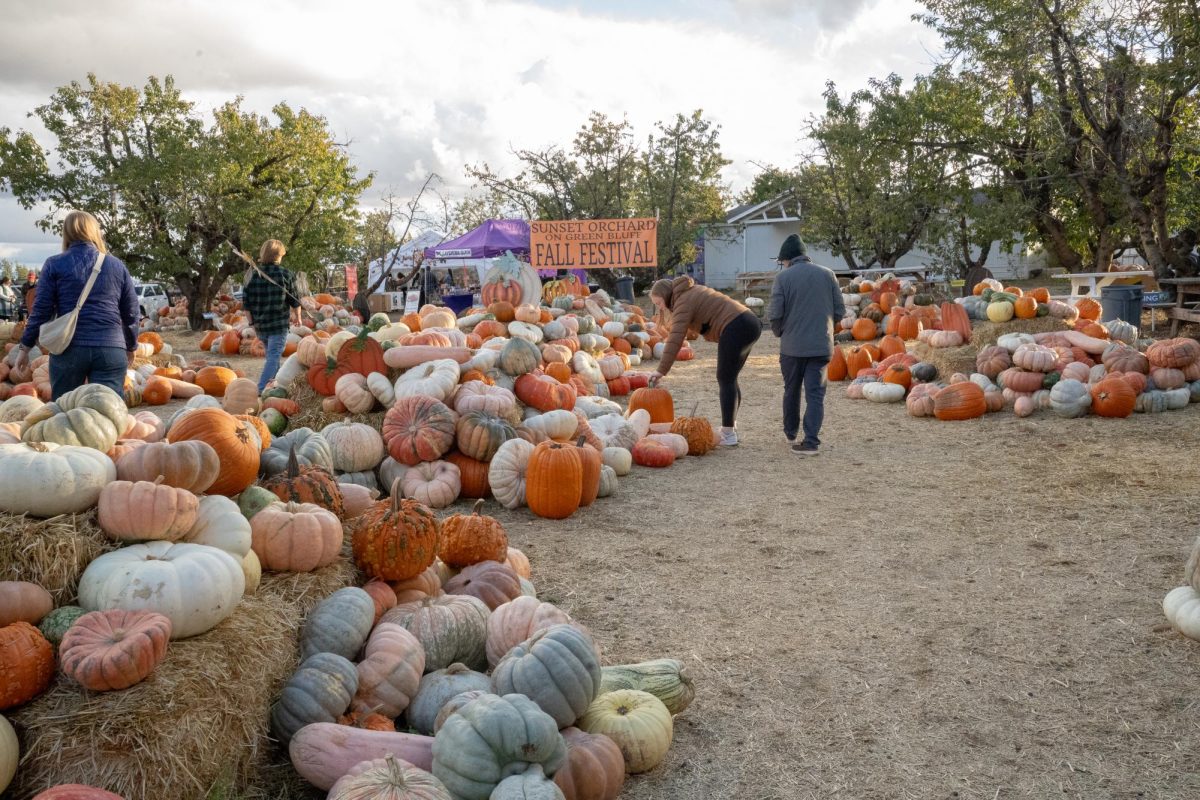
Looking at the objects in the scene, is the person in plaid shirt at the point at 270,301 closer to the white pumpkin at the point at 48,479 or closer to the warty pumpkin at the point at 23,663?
the white pumpkin at the point at 48,479

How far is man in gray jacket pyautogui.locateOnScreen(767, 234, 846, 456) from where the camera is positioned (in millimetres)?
7555

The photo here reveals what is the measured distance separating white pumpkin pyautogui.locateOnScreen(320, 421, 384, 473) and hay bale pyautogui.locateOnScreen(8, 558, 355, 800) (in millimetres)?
3394

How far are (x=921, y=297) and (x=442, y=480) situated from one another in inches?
446

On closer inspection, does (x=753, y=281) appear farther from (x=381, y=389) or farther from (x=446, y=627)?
(x=446, y=627)

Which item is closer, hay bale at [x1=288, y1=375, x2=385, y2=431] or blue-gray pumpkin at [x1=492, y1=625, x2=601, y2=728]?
blue-gray pumpkin at [x1=492, y1=625, x2=601, y2=728]

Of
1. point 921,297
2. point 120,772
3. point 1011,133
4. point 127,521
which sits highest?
point 1011,133

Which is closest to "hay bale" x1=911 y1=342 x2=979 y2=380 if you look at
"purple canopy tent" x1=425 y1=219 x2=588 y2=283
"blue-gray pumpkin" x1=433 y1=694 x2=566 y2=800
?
"blue-gray pumpkin" x1=433 y1=694 x2=566 y2=800

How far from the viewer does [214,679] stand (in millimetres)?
2543

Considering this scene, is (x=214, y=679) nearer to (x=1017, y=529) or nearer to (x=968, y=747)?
(x=968, y=747)

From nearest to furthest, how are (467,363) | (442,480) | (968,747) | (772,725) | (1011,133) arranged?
1. (968,747)
2. (772,725)
3. (442,480)
4. (467,363)
5. (1011,133)

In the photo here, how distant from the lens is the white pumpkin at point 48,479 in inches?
109

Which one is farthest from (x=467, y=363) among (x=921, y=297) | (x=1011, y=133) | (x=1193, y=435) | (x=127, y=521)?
(x=1011, y=133)

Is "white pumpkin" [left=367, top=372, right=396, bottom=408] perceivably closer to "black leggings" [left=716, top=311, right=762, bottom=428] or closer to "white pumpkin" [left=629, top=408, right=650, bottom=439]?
"white pumpkin" [left=629, top=408, right=650, bottom=439]

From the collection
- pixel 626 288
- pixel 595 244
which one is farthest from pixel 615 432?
pixel 626 288
